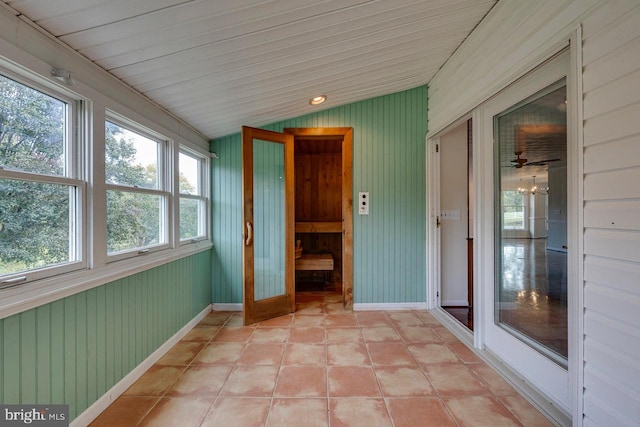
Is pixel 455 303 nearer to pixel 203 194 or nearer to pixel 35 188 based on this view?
pixel 203 194

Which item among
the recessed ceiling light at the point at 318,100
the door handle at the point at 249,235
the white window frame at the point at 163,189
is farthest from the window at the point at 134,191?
the recessed ceiling light at the point at 318,100

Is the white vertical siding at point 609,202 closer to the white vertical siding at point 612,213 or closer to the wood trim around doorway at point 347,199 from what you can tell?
the white vertical siding at point 612,213

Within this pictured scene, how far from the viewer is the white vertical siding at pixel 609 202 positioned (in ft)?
3.61

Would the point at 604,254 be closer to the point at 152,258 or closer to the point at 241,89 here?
the point at 241,89

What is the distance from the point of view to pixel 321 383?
1863mm

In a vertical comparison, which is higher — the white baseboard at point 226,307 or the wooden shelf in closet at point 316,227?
the wooden shelf in closet at point 316,227

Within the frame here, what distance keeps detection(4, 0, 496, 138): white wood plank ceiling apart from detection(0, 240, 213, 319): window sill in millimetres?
1265

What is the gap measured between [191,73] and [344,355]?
8.22 ft

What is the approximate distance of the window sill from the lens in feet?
Result: 3.85

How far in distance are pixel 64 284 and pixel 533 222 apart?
289cm

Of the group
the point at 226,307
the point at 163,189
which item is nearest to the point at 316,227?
the point at 226,307

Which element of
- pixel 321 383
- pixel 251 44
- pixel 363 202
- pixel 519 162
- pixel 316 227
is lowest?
pixel 321 383

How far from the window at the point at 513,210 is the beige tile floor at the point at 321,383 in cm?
112

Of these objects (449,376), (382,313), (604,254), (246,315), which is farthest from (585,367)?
(246,315)
